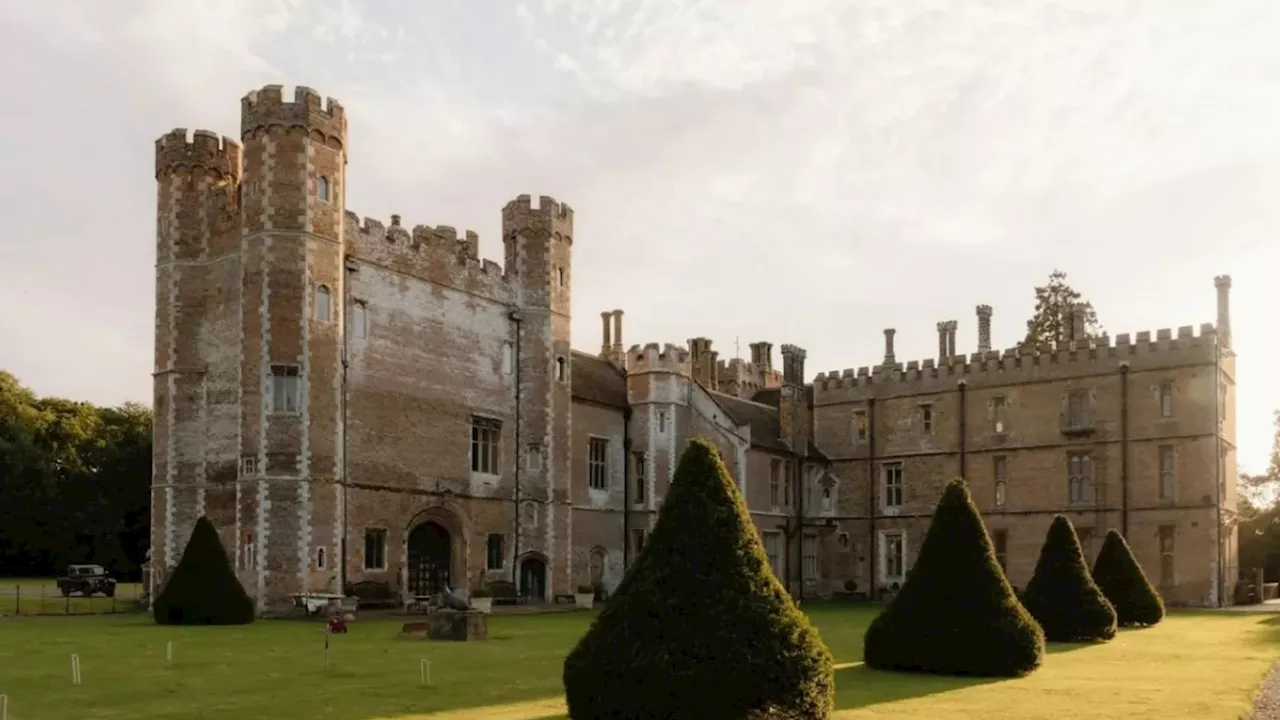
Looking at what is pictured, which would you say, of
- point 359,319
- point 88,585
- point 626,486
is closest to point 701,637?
point 359,319

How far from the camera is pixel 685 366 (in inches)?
1788

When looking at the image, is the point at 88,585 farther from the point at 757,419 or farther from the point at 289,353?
the point at 757,419

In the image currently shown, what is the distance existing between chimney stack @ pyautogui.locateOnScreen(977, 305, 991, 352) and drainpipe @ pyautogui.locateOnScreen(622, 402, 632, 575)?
1547 cm

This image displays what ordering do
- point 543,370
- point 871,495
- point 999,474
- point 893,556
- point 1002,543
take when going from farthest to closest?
point 871,495, point 893,556, point 999,474, point 1002,543, point 543,370

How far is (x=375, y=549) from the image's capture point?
35.4 metres

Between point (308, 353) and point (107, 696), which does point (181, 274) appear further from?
point (107, 696)

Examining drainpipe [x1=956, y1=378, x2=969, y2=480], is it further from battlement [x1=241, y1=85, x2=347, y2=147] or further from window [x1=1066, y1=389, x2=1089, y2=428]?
battlement [x1=241, y1=85, x2=347, y2=147]

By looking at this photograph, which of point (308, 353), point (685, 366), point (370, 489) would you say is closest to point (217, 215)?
point (308, 353)

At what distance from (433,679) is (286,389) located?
689 inches

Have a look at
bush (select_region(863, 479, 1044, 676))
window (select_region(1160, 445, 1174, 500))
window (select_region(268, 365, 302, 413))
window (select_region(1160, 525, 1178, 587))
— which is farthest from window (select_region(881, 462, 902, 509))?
bush (select_region(863, 479, 1044, 676))

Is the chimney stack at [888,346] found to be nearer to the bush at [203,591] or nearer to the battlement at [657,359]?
the battlement at [657,359]

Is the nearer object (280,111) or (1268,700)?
(1268,700)

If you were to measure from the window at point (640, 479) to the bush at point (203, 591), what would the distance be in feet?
57.2

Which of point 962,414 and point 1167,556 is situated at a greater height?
point 962,414
